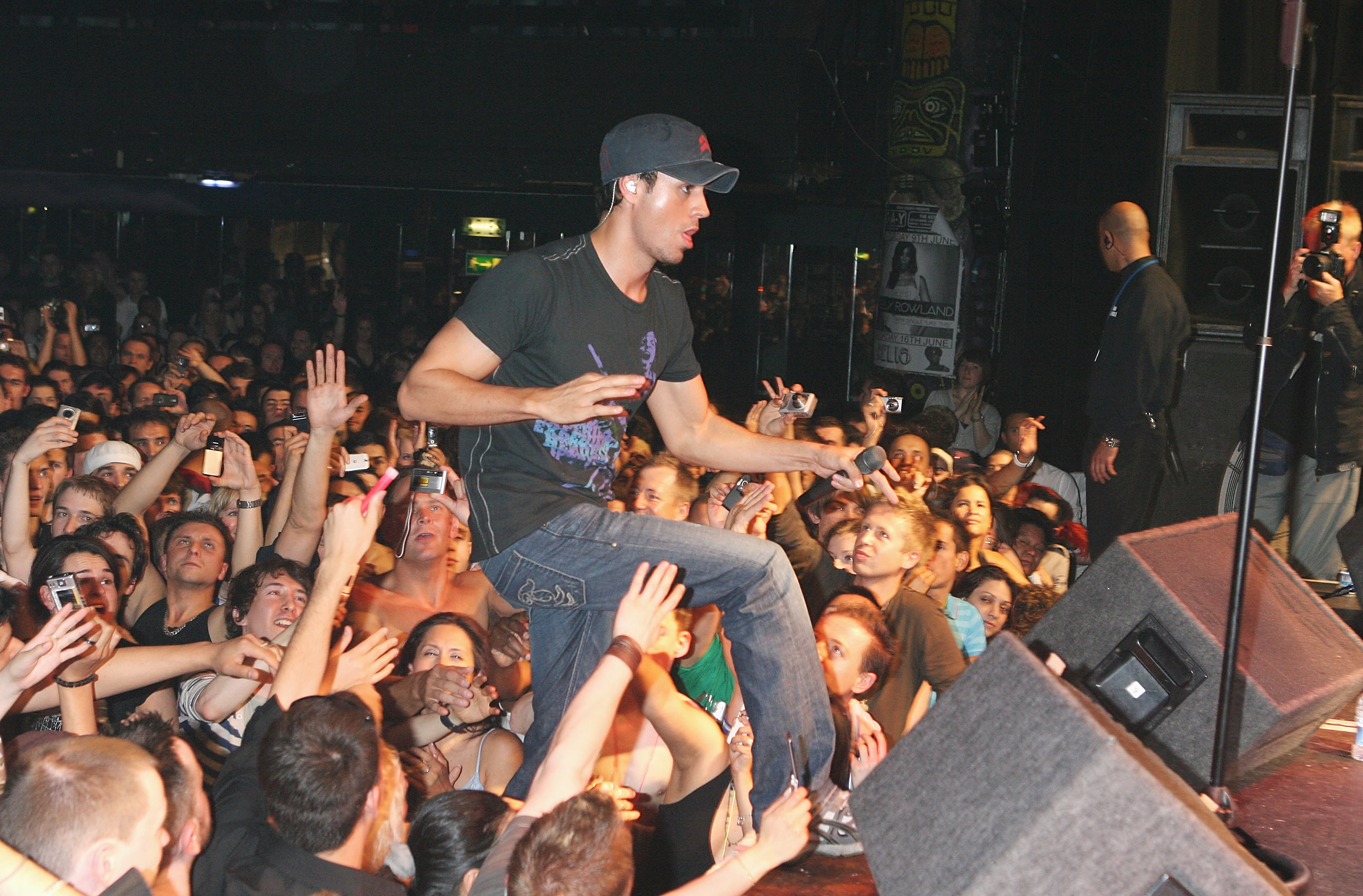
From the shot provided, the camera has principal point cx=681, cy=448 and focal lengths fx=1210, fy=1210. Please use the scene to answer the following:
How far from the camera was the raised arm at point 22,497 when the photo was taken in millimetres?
4473

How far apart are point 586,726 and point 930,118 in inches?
321

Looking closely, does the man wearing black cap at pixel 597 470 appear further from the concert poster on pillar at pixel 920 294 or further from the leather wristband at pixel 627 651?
the concert poster on pillar at pixel 920 294

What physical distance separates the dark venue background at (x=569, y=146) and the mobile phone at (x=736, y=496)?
18.2ft

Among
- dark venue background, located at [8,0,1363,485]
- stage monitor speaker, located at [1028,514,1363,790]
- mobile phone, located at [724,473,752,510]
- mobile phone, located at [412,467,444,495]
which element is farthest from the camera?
dark venue background, located at [8,0,1363,485]

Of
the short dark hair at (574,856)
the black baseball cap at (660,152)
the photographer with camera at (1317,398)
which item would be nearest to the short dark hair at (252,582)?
the black baseball cap at (660,152)

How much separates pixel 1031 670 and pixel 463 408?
1.18 metres

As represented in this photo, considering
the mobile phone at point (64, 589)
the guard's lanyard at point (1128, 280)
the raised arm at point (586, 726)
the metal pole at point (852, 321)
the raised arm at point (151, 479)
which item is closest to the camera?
the raised arm at point (586, 726)

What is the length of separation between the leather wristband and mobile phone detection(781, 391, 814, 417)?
198 cm

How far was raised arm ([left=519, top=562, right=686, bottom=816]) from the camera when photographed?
7.44ft

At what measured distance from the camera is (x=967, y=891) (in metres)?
1.70

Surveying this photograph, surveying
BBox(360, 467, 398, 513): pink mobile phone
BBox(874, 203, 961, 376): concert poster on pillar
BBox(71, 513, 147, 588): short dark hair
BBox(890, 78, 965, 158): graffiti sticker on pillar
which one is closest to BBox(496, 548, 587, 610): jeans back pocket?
BBox(360, 467, 398, 513): pink mobile phone

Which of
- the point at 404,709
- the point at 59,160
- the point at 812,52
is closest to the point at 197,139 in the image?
the point at 59,160

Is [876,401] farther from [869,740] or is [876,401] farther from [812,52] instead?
[812,52]

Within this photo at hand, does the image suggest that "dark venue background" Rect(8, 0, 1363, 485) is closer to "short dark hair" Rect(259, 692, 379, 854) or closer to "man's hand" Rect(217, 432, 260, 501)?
"man's hand" Rect(217, 432, 260, 501)
